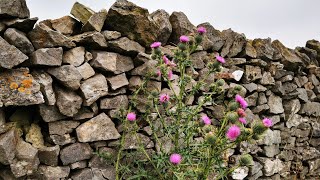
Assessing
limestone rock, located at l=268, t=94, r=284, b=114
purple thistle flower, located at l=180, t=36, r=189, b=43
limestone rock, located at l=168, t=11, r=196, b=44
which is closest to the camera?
purple thistle flower, located at l=180, t=36, r=189, b=43

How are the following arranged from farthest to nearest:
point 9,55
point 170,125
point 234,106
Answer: point 170,125 < point 234,106 < point 9,55

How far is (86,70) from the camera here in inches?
128

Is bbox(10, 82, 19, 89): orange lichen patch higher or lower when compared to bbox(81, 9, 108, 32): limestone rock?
lower

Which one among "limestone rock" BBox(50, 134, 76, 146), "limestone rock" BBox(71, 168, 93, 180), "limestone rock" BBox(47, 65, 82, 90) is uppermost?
"limestone rock" BBox(47, 65, 82, 90)

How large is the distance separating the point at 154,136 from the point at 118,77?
2.50 ft

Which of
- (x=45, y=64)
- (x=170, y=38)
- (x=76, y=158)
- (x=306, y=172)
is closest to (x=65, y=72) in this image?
(x=45, y=64)

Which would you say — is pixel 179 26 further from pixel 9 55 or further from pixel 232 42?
pixel 9 55

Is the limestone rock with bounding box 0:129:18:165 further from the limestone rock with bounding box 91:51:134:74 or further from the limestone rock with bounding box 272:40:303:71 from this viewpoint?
the limestone rock with bounding box 272:40:303:71

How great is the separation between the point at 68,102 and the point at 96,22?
0.92 meters

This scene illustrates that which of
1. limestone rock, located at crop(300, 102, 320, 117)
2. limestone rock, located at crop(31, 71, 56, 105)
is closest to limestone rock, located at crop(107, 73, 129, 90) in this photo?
limestone rock, located at crop(31, 71, 56, 105)

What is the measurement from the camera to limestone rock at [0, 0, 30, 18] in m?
2.74

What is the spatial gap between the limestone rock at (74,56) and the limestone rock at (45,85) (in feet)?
0.84

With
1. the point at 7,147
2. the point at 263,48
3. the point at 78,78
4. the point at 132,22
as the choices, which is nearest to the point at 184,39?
the point at 132,22

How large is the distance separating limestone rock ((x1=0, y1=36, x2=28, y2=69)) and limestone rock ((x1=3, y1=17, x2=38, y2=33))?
185mm
